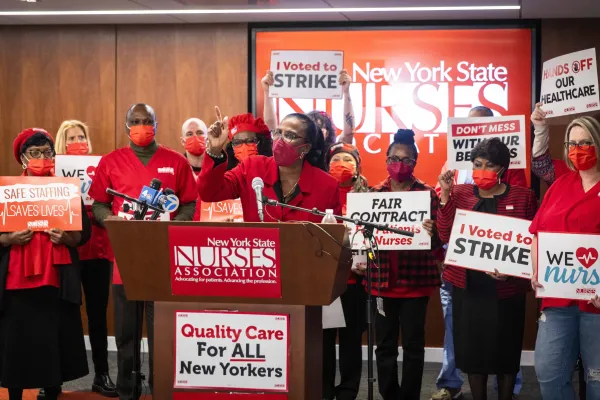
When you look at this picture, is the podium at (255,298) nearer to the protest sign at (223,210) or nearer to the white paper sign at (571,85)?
the protest sign at (223,210)

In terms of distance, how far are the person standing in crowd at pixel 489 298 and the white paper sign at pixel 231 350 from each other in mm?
2097

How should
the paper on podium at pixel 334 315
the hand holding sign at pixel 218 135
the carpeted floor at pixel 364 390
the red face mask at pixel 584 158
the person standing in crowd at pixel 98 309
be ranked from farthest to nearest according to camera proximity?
1. the person standing in crowd at pixel 98 309
2. the carpeted floor at pixel 364 390
3. the paper on podium at pixel 334 315
4. the red face mask at pixel 584 158
5. the hand holding sign at pixel 218 135

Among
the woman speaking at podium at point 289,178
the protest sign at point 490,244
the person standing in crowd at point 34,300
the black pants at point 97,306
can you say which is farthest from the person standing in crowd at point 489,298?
the black pants at point 97,306

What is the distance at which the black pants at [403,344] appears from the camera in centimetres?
553

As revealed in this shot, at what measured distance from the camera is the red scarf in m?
5.53

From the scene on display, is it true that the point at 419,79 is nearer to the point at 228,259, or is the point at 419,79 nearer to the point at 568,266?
the point at 568,266

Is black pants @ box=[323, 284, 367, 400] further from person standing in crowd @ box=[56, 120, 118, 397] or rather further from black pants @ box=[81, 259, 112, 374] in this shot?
black pants @ box=[81, 259, 112, 374]

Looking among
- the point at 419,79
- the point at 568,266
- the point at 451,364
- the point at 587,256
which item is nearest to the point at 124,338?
the point at 451,364

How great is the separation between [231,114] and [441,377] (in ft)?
10.8

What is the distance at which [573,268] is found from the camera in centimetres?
438

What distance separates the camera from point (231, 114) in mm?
8266

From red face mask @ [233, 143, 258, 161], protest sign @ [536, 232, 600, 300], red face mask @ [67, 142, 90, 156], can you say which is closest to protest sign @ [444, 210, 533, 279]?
protest sign @ [536, 232, 600, 300]

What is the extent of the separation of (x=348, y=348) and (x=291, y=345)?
2.40 meters

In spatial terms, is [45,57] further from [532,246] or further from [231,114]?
[532,246]
